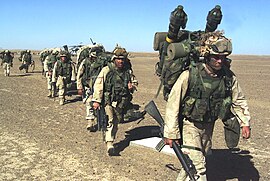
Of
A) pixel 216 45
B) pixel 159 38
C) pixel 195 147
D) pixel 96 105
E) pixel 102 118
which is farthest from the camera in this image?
pixel 102 118

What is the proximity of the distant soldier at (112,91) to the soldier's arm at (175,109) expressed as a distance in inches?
104

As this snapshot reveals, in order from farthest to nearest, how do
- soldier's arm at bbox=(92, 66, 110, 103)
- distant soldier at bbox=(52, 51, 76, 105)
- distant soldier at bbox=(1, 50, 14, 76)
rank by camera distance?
distant soldier at bbox=(1, 50, 14, 76), distant soldier at bbox=(52, 51, 76, 105), soldier's arm at bbox=(92, 66, 110, 103)

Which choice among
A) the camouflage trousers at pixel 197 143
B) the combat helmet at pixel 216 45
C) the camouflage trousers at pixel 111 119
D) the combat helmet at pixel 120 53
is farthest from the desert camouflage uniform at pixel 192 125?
the camouflage trousers at pixel 111 119

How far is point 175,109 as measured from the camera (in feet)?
14.3

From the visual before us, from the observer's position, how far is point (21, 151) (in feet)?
23.7

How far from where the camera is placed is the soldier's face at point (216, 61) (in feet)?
14.1

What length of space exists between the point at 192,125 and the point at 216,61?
0.90m

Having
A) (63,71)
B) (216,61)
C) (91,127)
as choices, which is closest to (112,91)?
(91,127)

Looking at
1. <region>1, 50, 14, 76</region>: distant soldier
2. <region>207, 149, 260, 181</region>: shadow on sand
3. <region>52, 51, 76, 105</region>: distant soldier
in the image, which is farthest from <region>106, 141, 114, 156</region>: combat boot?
<region>1, 50, 14, 76</region>: distant soldier

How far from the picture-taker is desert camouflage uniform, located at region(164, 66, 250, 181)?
14.3 ft

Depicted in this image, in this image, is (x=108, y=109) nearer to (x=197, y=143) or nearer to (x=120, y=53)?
(x=120, y=53)

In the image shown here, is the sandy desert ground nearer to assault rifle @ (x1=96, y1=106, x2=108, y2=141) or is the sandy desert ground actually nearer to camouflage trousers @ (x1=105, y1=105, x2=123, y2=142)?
camouflage trousers @ (x1=105, y1=105, x2=123, y2=142)

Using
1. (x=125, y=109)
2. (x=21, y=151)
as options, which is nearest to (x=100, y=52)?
(x=125, y=109)

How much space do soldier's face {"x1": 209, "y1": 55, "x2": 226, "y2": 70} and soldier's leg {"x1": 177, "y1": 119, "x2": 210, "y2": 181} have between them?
31.5 inches
